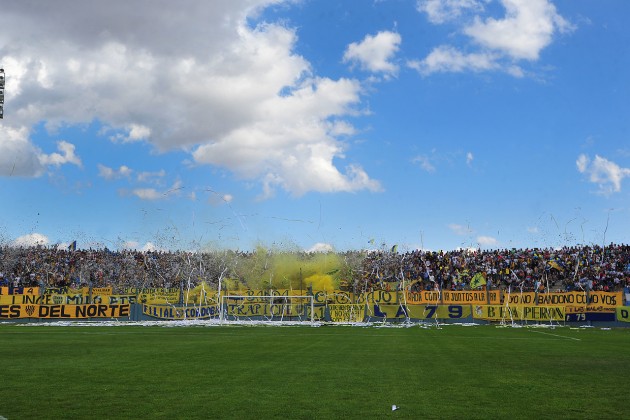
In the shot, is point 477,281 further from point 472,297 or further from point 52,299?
point 52,299

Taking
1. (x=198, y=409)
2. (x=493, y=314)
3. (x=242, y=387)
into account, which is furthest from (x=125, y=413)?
(x=493, y=314)

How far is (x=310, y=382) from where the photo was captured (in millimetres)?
11977

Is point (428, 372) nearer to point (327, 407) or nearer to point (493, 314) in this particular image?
point (327, 407)

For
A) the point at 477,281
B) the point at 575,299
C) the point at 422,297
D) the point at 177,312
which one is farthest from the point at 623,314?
the point at 177,312

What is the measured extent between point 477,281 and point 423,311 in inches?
381

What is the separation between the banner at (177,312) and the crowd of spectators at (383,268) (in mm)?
14991

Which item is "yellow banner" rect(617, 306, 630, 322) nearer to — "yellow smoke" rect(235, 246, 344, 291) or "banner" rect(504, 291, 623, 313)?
"banner" rect(504, 291, 623, 313)

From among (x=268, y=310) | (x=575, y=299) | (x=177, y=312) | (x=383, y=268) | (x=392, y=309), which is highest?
(x=383, y=268)

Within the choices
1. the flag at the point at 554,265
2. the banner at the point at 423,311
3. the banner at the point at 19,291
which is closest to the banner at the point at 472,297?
the banner at the point at 423,311

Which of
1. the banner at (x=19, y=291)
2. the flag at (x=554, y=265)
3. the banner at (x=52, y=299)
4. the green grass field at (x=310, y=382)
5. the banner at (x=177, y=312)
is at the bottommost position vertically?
the banner at (x=177, y=312)

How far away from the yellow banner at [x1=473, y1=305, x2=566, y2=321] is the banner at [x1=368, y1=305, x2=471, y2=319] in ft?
3.09

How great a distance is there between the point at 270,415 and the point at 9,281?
65.1 m

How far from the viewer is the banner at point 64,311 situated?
43.6 metres

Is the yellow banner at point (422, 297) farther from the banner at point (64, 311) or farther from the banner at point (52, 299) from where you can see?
the banner at point (52, 299)
